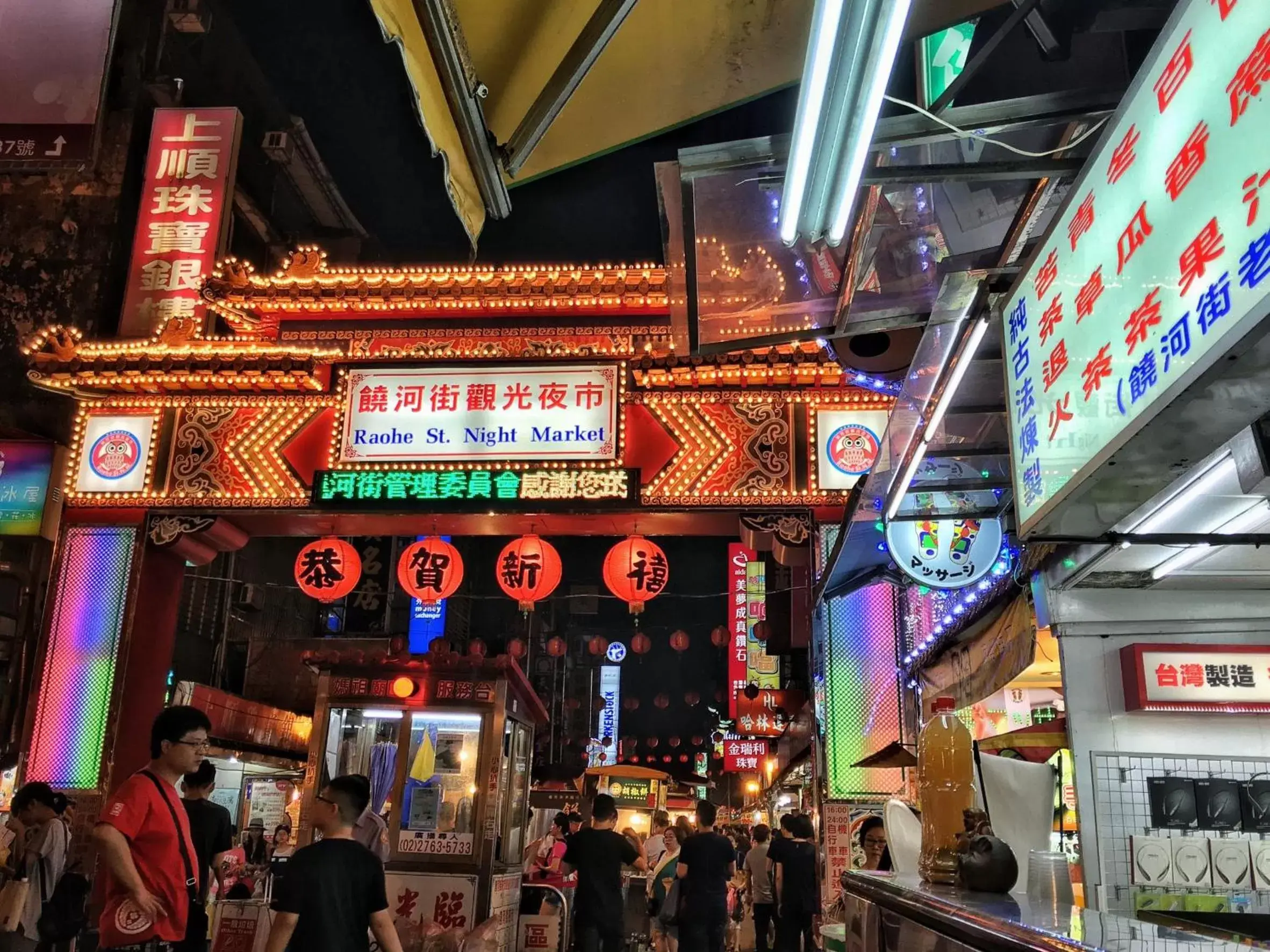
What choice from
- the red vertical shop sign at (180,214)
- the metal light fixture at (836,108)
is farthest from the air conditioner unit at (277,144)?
the metal light fixture at (836,108)

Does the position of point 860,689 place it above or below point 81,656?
below

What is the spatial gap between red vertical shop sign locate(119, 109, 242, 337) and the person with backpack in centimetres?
676

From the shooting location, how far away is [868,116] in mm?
2758

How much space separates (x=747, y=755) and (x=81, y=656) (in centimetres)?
2330

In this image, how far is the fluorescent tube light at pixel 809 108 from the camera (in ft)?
7.65

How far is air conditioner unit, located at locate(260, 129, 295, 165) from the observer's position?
62.5 feet

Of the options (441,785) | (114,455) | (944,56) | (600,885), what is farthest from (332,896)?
(114,455)

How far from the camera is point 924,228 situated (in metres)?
4.38

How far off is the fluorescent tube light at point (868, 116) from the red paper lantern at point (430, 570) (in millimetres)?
8525

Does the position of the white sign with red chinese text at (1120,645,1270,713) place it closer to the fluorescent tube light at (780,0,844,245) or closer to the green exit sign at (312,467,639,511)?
the fluorescent tube light at (780,0,844,245)

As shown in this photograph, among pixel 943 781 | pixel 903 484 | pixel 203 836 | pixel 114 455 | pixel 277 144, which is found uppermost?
pixel 277 144

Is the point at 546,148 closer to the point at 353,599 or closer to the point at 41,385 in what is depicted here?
the point at 41,385

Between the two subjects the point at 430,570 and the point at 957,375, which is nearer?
the point at 957,375

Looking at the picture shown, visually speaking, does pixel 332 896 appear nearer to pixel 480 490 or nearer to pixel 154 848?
pixel 154 848
